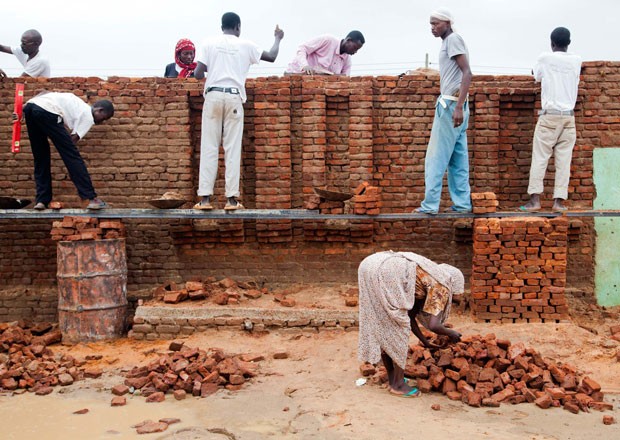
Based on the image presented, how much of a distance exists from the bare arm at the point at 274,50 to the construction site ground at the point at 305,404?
291 centimetres

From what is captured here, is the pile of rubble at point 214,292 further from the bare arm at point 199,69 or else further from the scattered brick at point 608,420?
the scattered brick at point 608,420

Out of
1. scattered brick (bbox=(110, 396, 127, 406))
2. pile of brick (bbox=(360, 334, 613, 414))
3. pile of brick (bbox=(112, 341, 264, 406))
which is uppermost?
pile of brick (bbox=(360, 334, 613, 414))

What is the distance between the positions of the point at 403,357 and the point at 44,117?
4.49 meters

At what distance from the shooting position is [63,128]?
7.38m

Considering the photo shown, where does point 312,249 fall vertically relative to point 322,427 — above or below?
above

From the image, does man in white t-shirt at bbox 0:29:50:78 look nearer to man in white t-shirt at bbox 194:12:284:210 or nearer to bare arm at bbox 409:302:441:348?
man in white t-shirt at bbox 194:12:284:210

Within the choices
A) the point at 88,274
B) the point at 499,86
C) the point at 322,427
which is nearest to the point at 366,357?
the point at 322,427

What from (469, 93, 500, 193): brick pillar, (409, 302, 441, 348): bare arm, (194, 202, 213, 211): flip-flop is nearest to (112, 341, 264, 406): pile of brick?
(409, 302, 441, 348): bare arm

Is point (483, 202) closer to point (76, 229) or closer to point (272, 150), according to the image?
point (272, 150)

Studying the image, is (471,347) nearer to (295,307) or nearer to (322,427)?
(322,427)

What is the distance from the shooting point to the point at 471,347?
577 cm

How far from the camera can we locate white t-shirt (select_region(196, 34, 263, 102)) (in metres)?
7.28

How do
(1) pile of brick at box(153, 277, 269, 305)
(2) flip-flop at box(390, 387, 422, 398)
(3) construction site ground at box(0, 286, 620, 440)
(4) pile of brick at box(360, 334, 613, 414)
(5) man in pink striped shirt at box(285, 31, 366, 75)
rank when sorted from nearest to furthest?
(3) construction site ground at box(0, 286, 620, 440) < (4) pile of brick at box(360, 334, 613, 414) < (2) flip-flop at box(390, 387, 422, 398) < (1) pile of brick at box(153, 277, 269, 305) < (5) man in pink striped shirt at box(285, 31, 366, 75)

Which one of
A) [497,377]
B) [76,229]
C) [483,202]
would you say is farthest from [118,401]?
[483,202]
